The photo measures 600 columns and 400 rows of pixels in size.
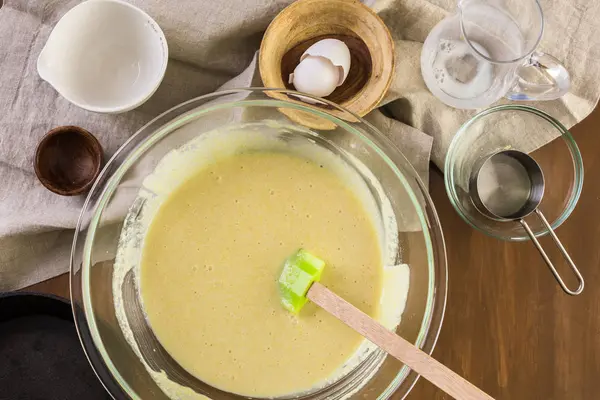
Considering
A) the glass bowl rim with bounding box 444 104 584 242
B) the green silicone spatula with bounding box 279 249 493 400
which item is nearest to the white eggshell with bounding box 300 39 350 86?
the glass bowl rim with bounding box 444 104 584 242

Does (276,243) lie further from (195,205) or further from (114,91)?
(114,91)

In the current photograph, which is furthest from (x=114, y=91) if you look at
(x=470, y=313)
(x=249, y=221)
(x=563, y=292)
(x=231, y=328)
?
(x=563, y=292)

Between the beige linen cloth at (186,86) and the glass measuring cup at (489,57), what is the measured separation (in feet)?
0.11

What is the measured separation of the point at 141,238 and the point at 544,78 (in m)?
0.83

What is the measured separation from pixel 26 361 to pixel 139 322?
0.24m

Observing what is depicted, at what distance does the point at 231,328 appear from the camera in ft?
3.92

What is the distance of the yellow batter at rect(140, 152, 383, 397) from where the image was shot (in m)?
1.19

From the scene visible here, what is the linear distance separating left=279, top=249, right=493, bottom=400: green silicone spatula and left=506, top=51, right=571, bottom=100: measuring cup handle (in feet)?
1.72

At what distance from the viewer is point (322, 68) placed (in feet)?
3.94

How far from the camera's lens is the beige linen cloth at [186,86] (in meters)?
1.26

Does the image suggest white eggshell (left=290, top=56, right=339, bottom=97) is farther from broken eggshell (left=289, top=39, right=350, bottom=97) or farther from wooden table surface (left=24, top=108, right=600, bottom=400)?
wooden table surface (left=24, top=108, right=600, bottom=400)

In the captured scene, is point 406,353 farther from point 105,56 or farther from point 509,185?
point 105,56

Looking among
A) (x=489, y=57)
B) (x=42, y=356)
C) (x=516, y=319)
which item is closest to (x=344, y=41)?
(x=489, y=57)

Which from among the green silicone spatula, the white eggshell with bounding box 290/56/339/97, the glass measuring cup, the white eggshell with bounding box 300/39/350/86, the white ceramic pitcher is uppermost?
the glass measuring cup
